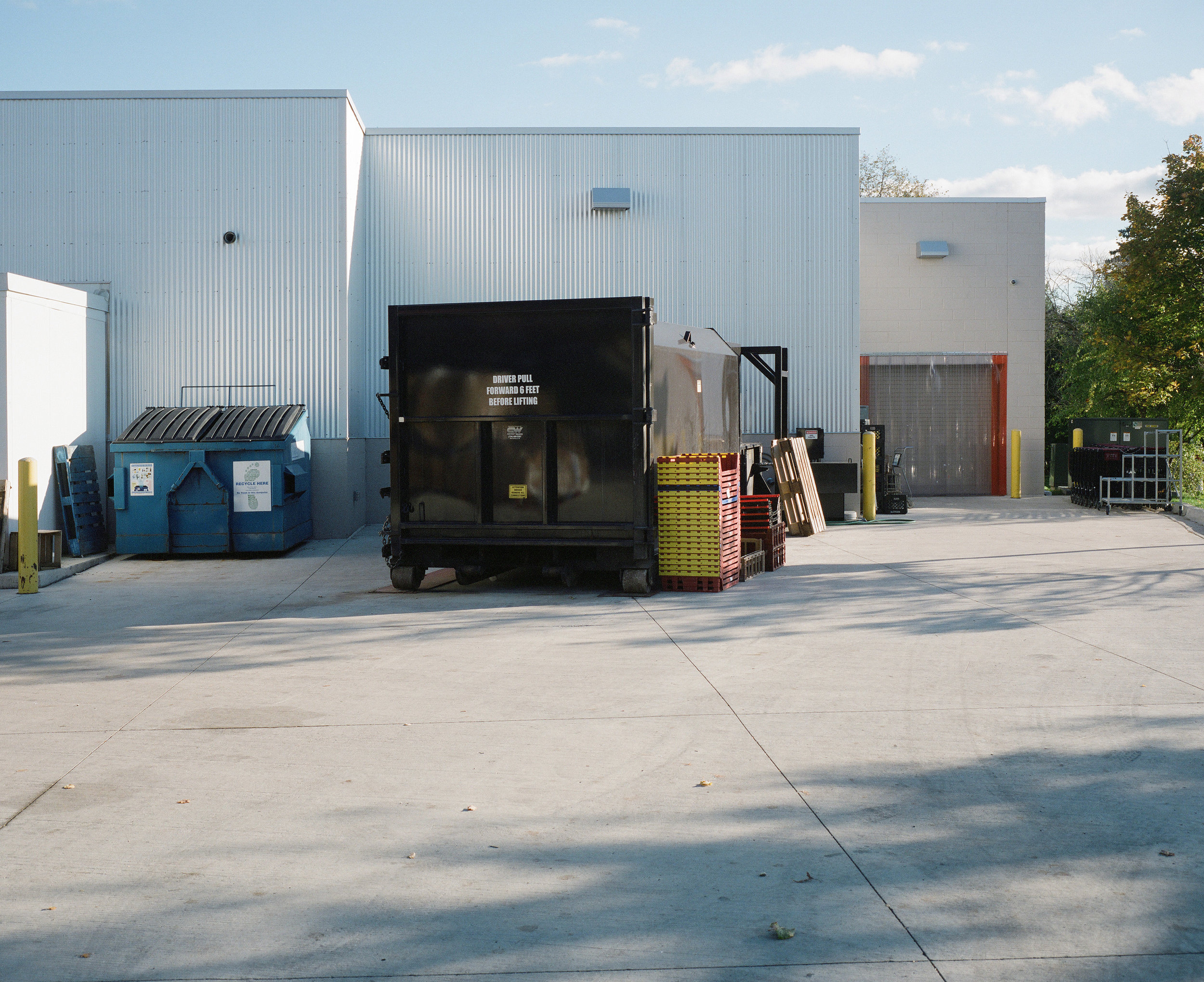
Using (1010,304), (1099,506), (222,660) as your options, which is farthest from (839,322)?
(222,660)

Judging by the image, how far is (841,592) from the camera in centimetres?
1202

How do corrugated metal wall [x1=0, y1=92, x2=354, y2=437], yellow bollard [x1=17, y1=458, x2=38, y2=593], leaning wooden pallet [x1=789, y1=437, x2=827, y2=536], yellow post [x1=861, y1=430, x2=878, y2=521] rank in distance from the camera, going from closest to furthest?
yellow bollard [x1=17, y1=458, x2=38, y2=593]
corrugated metal wall [x1=0, y1=92, x2=354, y2=437]
leaning wooden pallet [x1=789, y1=437, x2=827, y2=536]
yellow post [x1=861, y1=430, x2=878, y2=521]

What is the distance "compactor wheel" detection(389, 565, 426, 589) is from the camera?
1270 cm

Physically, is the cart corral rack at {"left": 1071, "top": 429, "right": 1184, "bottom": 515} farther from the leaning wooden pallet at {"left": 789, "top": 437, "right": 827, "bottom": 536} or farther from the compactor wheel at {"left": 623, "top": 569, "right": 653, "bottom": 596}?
the compactor wheel at {"left": 623, "top": 569, "right": 653, "bottom": 596}

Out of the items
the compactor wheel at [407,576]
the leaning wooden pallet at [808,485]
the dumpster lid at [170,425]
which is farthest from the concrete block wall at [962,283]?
the compactor wheel at [407,576]

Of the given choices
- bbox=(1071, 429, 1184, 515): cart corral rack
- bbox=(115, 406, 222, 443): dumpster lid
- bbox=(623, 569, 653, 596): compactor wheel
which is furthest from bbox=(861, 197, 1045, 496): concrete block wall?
bbox=(623, 569, 653, 596): compactor wheel

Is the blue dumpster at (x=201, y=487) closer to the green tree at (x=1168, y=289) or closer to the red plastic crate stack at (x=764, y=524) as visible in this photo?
the red plastic crate stack at (x=764, y=524)

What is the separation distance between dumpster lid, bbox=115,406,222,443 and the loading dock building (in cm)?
163

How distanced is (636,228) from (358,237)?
5.13 metres

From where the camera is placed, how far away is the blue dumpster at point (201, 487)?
1597 centimetres

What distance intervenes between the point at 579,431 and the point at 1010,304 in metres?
19.8

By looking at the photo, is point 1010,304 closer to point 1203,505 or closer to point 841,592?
point 1203,505

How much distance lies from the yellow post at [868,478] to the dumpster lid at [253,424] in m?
10.5

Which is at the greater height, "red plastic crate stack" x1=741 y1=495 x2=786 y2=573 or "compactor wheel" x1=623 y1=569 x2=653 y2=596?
"red plastic crate stack" x1=741 y1=495 x2=786 y2=573
